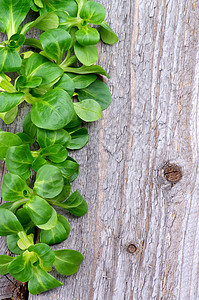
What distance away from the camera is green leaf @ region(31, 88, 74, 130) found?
60 cm

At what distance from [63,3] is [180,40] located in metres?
0.28

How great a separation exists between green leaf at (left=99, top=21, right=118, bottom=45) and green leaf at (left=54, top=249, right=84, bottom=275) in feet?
1.56

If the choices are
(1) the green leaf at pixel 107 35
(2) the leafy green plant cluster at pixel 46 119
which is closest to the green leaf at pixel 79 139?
(2) the leafy green plant cluster at pixel 46 119

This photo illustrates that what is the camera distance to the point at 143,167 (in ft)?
2.31

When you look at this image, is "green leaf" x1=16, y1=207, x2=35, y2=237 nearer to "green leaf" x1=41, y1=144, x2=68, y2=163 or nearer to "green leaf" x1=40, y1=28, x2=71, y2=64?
"green leaf" x1=41, y1=144, x2=68, y2=163

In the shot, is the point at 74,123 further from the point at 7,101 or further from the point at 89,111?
the point at 7,101

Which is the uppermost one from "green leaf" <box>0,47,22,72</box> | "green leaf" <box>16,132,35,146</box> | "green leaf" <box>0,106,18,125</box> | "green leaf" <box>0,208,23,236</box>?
"green leaf" <box>0,47,22,72</box>

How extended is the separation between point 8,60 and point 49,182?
0.25 meters

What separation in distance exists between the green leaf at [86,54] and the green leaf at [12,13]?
0.13 metres

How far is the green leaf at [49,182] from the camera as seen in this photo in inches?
23.4

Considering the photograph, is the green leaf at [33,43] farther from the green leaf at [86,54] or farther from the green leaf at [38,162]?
the green leaf at [38,162]

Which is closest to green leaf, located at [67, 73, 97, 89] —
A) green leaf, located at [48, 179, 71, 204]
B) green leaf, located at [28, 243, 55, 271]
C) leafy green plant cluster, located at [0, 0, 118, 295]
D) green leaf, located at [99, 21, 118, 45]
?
leafy green plant cluster, located at [0, 0, 118, 295]

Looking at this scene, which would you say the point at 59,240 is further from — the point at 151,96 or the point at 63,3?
the point at 63,3

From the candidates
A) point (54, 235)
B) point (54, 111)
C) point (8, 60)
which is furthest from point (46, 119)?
point (54, 235)
